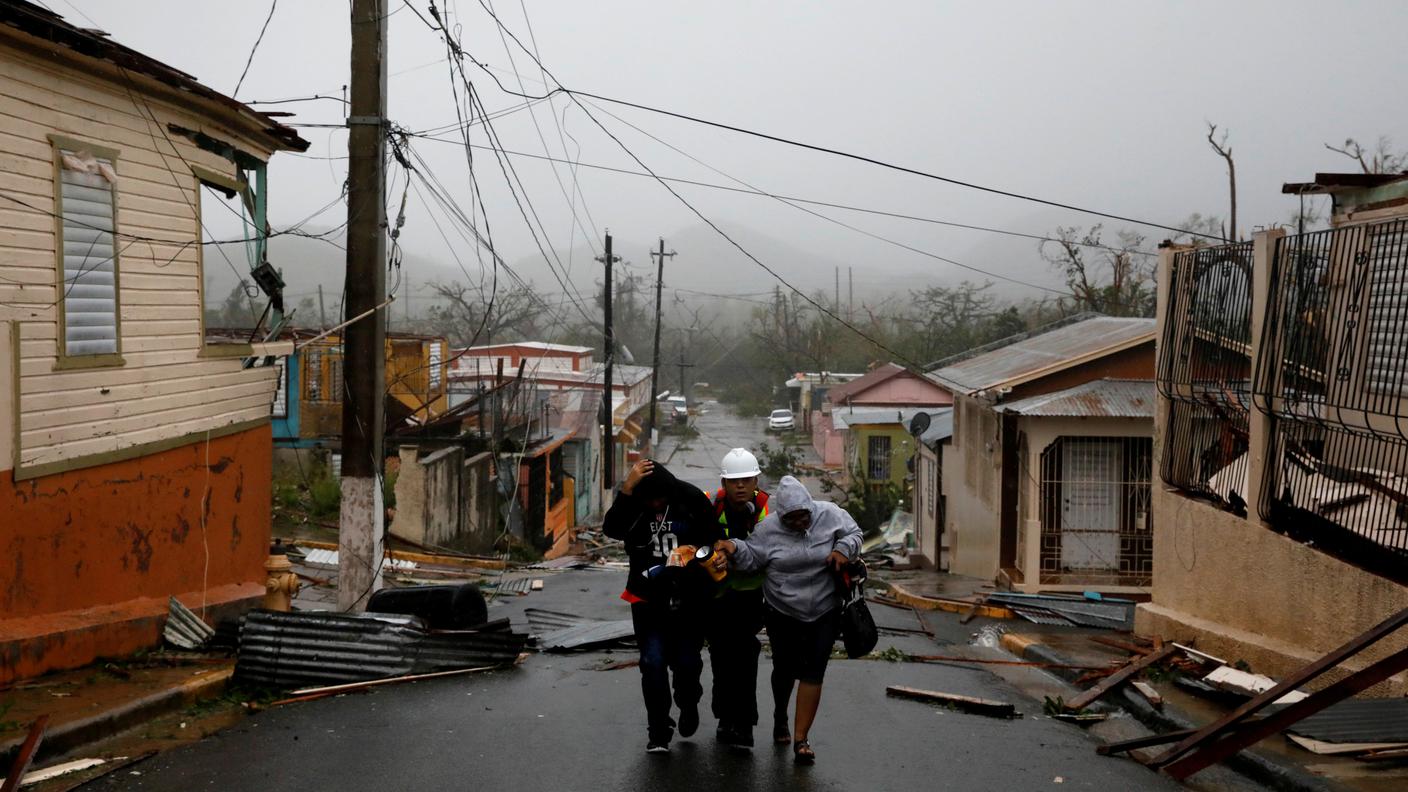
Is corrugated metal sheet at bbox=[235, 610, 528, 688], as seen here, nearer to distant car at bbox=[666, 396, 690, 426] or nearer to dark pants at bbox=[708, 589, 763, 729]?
dark pants at bbox=[708, 589, 763, 729]

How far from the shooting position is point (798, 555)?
6555 millimetres

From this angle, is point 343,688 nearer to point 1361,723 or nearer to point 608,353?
point 1361,723

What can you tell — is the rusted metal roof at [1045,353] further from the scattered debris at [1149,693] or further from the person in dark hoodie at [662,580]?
the person in dark hoodie at [662,580]

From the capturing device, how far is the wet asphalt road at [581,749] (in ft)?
20.6

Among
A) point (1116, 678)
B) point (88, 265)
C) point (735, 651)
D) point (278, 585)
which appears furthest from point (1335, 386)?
point (88, 265)

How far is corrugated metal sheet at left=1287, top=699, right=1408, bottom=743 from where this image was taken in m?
6.49

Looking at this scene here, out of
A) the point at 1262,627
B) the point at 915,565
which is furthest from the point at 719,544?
the point at 915,565

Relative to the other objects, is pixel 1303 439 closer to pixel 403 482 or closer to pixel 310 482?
pixel 403 482

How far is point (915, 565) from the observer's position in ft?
89.5

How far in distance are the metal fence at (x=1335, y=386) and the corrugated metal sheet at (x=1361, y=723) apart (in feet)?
5.23

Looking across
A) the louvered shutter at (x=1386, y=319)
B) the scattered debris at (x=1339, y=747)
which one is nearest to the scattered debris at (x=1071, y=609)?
the louvered shutter at (x=1386, y=319)

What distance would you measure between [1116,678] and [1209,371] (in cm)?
362

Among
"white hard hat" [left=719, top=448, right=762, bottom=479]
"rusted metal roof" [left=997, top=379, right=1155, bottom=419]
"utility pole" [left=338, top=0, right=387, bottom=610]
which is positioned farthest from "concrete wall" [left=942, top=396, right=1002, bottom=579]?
"white hard hat" [left=719, top=448, right=762, bottom=479]

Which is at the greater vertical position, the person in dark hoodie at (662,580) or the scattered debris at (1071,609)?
the person in dark hoodie at (662,580)
